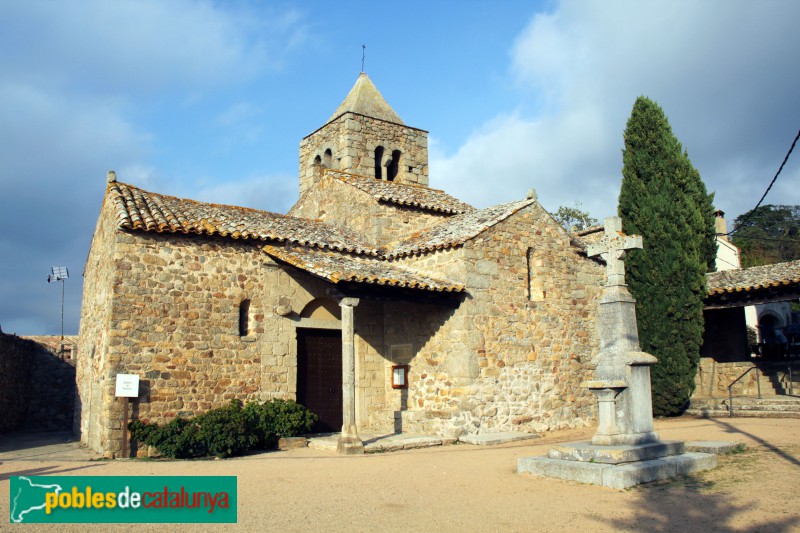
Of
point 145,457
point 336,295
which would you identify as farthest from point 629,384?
point 145,457

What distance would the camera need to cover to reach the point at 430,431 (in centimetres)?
1375

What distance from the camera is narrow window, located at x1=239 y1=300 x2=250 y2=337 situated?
13516mm

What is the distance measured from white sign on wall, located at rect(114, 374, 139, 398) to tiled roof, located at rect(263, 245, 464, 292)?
3.73 meters

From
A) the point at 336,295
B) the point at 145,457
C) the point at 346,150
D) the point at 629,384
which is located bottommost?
the point at 145,457

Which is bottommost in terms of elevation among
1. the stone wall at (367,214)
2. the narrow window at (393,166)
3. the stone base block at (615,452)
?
the stone base block at (615,452)

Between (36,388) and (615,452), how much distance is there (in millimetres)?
20368

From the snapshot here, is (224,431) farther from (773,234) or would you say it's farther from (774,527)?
(773,234)

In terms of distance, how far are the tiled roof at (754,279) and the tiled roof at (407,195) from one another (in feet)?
23.0

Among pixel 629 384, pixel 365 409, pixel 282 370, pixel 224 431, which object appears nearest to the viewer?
pixel 629 384

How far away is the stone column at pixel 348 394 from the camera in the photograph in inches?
466

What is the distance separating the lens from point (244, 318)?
1358cm

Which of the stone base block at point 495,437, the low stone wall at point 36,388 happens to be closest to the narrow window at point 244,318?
the stone base block at point 495,437

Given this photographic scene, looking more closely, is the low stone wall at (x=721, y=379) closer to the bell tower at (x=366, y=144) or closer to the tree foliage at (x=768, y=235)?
the bell tower at (x=366, y=144)

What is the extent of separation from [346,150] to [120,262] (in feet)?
30.7
